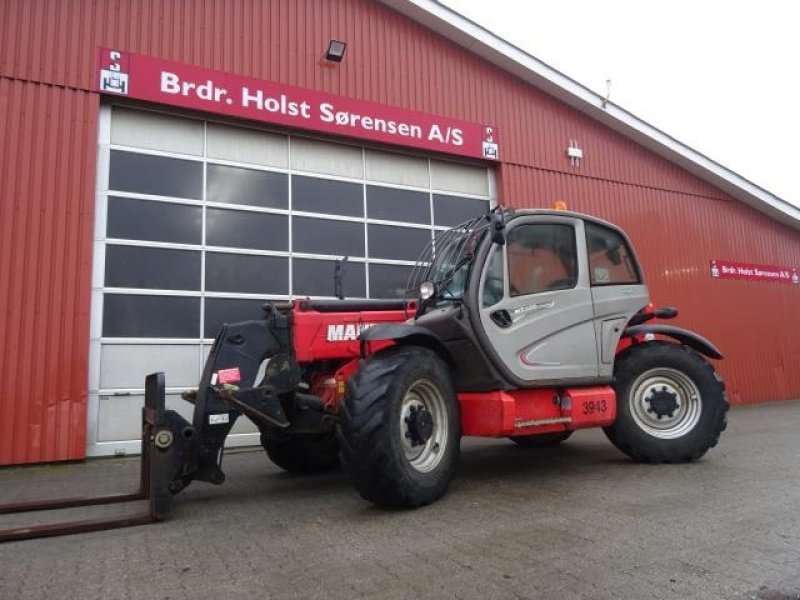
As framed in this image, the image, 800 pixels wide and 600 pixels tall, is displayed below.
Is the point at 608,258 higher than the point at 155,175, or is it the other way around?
the point at 155,175

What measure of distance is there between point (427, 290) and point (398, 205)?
215 inches

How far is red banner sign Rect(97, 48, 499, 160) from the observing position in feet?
28.7

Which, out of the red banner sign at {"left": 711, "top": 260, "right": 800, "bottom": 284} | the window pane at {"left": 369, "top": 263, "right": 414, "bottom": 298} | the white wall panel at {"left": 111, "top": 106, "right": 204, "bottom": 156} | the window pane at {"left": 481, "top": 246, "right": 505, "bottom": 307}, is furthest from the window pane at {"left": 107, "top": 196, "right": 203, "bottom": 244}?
the red banner sign at {"left": 711, "top": 260, "right": 800, "bottom": 284}

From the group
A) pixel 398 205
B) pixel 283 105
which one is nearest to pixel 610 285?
pixel 398 205

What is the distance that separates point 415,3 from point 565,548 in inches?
397

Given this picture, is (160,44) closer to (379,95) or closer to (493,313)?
(379,95)

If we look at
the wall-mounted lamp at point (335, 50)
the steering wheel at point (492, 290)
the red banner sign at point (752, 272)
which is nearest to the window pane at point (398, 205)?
the wall-mounted lamp at point (335, 50)

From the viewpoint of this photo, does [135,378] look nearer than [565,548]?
No

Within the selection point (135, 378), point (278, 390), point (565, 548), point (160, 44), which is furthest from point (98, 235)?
point (565, 548)

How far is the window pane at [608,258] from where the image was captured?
244 inches

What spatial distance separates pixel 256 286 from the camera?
372 inches

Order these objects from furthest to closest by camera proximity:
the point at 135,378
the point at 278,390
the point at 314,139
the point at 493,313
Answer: the point at 314,139
the point at 135,378
the point at 493,313
the point at 278,390

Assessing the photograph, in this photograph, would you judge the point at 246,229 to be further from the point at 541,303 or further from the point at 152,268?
the point at 541,303

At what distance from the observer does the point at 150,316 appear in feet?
28.3
